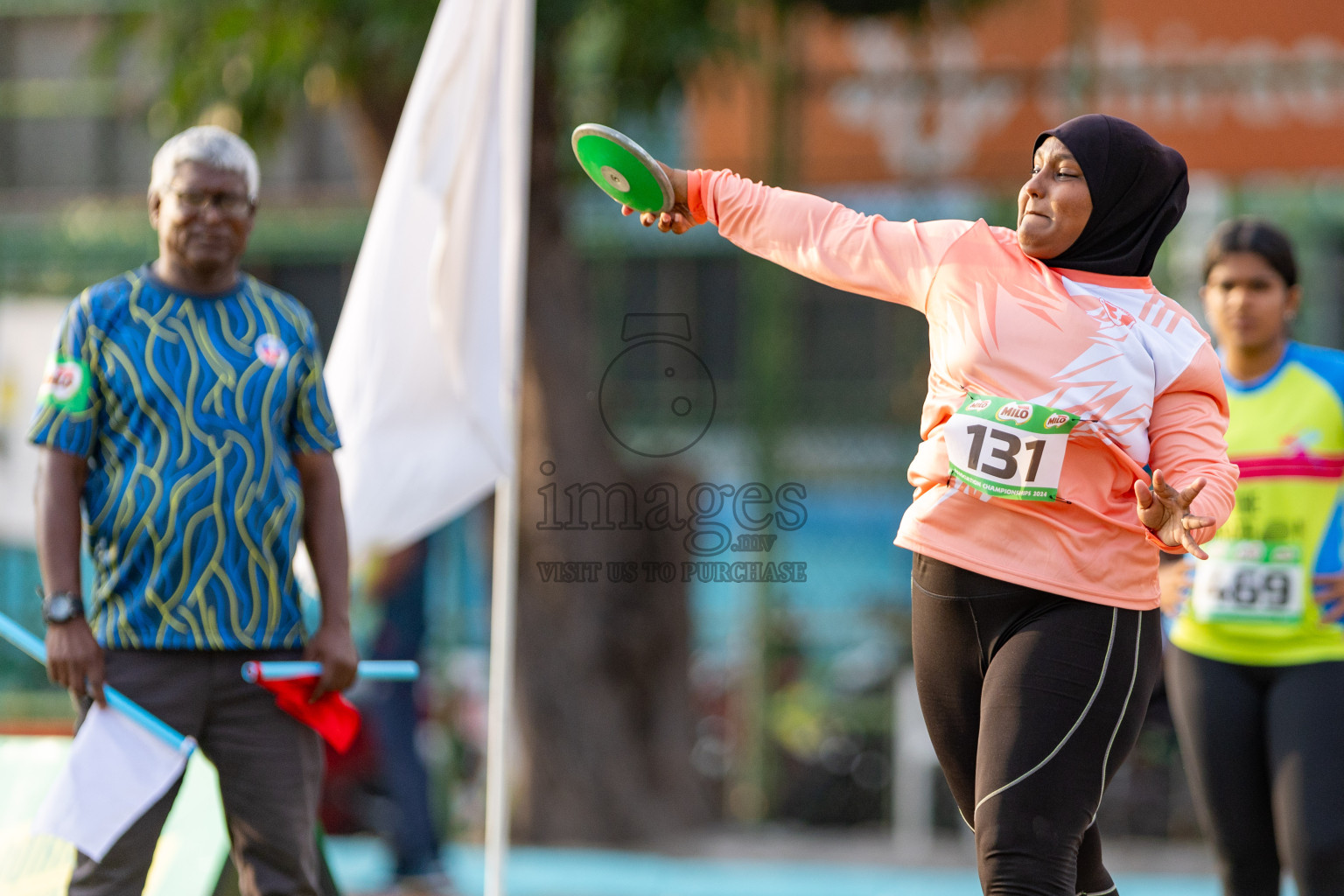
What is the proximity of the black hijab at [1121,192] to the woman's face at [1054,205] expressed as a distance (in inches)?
0.6

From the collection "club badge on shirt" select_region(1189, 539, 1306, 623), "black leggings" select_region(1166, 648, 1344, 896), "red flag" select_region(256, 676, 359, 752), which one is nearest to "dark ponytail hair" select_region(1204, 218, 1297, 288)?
"club badge on shirt" select_region(1189, 539, 1306, 623)

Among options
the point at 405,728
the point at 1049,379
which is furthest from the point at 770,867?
the point at 1049,379

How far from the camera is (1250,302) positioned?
149 inches

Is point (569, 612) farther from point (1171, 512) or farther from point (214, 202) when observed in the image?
point (1171, 512)

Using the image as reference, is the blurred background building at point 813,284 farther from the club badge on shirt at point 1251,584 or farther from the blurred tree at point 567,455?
the club badge on shirt at point 1251,584

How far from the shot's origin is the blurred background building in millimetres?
6965

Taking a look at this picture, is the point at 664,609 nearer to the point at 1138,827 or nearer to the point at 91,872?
the point at 1138,827

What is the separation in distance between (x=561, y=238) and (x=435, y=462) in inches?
112

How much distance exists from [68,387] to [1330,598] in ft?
9.77

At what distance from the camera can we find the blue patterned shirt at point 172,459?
3.12 metres

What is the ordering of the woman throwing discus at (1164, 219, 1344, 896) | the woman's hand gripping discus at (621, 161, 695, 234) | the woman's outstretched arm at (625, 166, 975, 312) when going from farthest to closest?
the woman throwing discus at (1164, 219, 1344, 896) < the woman's hand gripping discus at (621, 161, 695, 234) < the woman's outstretched arm at (625, 166, 975, 312)

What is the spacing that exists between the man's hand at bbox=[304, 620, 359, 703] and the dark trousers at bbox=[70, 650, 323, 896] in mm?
71

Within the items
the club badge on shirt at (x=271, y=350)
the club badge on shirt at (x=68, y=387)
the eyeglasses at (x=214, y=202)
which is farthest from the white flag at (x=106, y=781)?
the eyeglasses at (x=214, y=202)

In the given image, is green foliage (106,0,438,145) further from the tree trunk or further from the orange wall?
the orange wall
